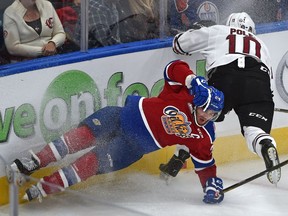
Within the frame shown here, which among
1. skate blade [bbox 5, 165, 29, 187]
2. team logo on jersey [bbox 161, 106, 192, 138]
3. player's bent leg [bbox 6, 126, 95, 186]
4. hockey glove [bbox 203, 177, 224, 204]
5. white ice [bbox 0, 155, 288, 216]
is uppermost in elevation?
skate blade [bbox 5, 165, 29, 187]

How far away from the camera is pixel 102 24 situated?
4246 mm

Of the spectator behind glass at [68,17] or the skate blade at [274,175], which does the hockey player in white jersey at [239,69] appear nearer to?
the skate blade at [274,175]

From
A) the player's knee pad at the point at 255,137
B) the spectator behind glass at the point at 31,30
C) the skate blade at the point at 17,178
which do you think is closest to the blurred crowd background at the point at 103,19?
the spectator behind glass at the point at 31,30

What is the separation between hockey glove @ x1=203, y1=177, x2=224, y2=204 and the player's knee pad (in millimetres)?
239

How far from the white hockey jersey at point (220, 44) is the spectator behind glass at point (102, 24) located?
1.08ft

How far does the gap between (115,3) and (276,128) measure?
130 cm

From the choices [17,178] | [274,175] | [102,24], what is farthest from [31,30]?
[17,178]

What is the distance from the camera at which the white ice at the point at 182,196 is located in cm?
389

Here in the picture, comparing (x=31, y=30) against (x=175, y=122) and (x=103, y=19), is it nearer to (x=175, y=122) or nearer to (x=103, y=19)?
(x=103, y=19)

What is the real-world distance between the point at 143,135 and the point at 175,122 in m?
0.20

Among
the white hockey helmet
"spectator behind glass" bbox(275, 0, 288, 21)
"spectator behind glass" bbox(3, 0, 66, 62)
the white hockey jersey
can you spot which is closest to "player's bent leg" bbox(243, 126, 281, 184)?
the white hockey jersey

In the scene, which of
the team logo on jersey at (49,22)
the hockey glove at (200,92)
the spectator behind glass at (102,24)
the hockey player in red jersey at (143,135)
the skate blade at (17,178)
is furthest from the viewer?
the spectator behind glass at (102,24)

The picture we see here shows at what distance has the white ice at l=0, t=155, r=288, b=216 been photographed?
3889 mm

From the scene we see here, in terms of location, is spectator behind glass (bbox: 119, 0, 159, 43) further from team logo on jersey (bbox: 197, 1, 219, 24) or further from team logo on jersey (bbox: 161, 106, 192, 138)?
team logo on jersey (bbox: 161, 106, 192, 138)
